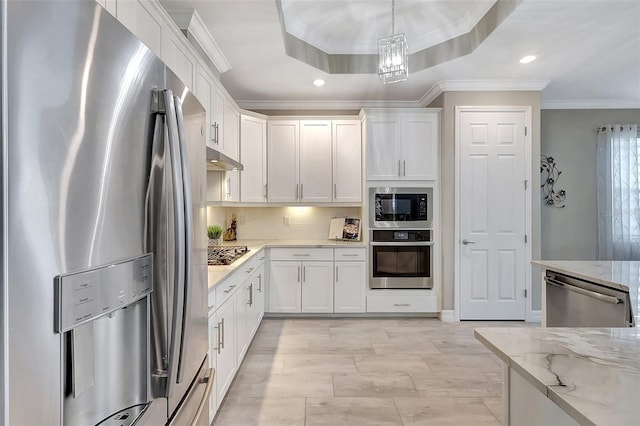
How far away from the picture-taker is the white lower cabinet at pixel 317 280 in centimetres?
413

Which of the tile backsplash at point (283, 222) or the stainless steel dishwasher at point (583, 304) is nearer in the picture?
the stainless steel dishwasher at point (583, 304)

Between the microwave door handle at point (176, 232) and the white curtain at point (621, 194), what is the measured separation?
5.25 metres

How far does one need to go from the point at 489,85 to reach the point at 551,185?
163cm

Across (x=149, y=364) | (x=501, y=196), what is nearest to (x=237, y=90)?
(x=501, y=196)

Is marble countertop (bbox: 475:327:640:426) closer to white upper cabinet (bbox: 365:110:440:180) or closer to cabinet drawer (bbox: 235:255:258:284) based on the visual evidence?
cabinet drawer (bbox: 235:255:258:284)

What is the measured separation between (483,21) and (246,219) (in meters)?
3.39

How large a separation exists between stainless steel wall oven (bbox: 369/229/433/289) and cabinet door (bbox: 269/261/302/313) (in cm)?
88

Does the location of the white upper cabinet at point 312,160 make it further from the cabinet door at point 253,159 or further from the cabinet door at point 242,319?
the cabinet door at point 242,319

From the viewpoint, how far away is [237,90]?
4.11 m

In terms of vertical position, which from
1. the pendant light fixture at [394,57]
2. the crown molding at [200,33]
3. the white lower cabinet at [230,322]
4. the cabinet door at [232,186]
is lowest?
the white lower cabinet at [230,322]

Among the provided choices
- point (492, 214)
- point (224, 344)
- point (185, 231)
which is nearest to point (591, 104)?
point (492, 214)

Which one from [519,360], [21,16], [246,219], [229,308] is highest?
[21,16]

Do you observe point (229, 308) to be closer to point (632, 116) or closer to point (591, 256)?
point (591, 256)

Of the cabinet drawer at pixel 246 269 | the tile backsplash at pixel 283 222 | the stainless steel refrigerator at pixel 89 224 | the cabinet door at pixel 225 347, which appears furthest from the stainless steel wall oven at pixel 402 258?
the stainless steel refrigerator at pixel 89 224
